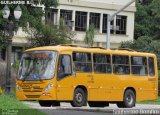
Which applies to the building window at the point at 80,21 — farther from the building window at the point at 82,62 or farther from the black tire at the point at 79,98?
the black tire at the point at 79,98

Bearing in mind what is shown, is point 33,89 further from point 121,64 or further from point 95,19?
point 95,19

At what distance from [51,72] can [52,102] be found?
2469 millimetres

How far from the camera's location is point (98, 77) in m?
29.5

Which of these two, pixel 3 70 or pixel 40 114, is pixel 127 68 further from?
pixel 40 114

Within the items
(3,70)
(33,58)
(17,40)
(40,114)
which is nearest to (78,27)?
(17,40)

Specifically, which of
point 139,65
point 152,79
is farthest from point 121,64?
point 152,79

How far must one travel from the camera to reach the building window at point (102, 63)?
96.4ft

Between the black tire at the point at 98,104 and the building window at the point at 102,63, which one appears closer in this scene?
the building window at the point at 102,63

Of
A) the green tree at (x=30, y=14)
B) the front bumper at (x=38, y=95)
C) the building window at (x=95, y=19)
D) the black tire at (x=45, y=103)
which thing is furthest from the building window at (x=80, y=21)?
the front bumper at (x=38, y=95)

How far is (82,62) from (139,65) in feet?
14.9

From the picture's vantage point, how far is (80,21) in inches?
2675

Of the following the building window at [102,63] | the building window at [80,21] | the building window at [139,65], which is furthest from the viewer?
the building window at [80,21]

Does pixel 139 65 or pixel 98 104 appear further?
pixel 139 65

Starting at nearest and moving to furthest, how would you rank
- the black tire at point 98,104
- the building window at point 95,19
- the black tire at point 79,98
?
the black tire at point 79,98 < the black tire at point 98,104 < the building window at point 95,19
